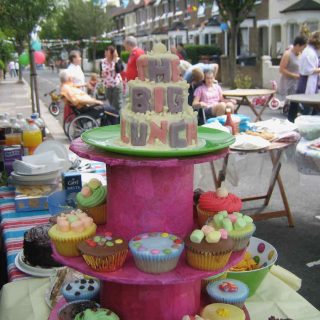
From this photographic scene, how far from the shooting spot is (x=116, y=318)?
65.1 inches

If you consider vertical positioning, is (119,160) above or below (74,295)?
above

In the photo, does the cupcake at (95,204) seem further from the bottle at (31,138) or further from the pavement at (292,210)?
the bottle at (31,138)

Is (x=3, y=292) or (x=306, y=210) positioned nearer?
(x=3, y=292)

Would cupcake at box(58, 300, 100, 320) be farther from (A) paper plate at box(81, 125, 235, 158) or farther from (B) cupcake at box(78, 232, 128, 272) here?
(A) paper plate at box(81, 125, 235, 158)

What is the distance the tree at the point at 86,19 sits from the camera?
41906mm

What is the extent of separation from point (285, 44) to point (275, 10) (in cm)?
200

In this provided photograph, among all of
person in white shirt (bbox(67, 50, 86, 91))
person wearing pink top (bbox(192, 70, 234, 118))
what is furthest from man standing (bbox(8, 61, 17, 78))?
person wearing pink top (bbox(192, 70, 234, 118))

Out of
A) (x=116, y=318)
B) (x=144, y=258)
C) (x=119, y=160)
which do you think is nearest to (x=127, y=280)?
(x=144, y=258)

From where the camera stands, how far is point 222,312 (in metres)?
1.75

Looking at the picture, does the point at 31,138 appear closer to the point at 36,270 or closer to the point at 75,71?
the point at 36,270

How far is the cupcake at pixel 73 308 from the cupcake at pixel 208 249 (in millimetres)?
493

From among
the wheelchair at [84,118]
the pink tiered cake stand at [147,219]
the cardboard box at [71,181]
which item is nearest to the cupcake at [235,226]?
the pink tiered cake stand at [147,219]

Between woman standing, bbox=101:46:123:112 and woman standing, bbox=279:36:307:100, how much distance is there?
331 centimetres

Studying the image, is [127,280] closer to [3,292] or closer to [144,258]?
[144,258]
